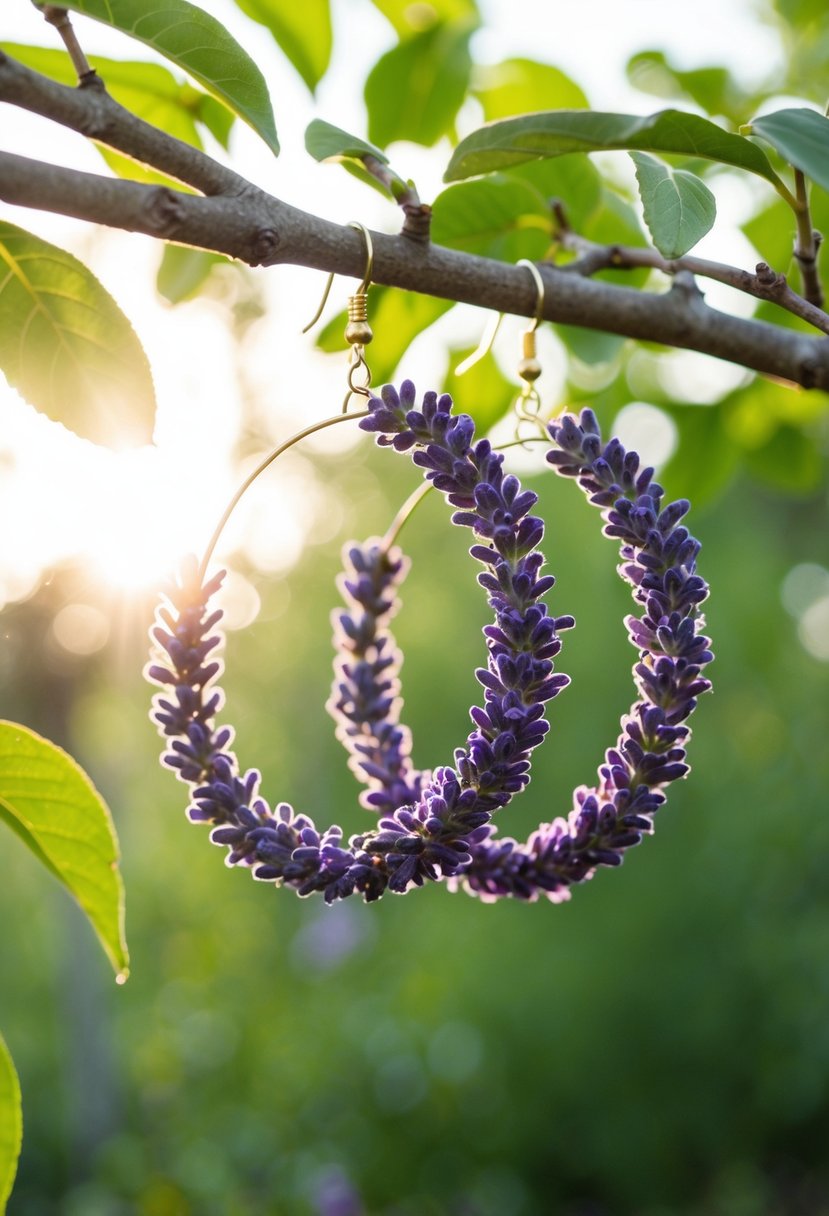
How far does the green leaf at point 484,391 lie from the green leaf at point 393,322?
0.66 feet

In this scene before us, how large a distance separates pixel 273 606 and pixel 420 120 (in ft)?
20.5

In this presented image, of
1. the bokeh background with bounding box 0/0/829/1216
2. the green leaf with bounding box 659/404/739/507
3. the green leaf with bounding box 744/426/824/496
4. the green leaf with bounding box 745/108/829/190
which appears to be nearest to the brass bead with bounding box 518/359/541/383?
the green leaf with bounding box 745/108/829/190

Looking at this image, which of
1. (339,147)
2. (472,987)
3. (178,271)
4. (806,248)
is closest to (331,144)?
(339,147)

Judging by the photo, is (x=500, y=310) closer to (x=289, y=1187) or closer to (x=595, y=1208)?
(x=289, y=1187)

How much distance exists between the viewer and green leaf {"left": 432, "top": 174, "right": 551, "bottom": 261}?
1.06m

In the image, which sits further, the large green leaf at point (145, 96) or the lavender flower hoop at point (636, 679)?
the large green leaf at point (145, 96)

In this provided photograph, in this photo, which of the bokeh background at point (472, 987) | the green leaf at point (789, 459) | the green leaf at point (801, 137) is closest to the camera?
the green leaf at point (801, 137)

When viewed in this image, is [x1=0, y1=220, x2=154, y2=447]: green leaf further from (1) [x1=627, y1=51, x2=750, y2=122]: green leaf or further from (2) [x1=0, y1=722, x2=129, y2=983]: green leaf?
(1) [x1=627, y1=51, x2=750, y2=122]: green leaf

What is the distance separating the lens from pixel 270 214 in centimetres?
73

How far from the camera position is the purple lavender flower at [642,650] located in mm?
764

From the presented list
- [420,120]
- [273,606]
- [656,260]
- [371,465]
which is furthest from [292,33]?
[371,465]

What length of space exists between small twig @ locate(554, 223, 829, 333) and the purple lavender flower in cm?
14

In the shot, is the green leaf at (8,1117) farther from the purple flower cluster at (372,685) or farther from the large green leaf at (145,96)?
the large green leaf at (145,96)

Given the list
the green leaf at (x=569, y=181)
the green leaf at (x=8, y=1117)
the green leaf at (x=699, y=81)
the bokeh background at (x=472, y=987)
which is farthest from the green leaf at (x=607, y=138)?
the bokeh background at (x=472, y=987)
